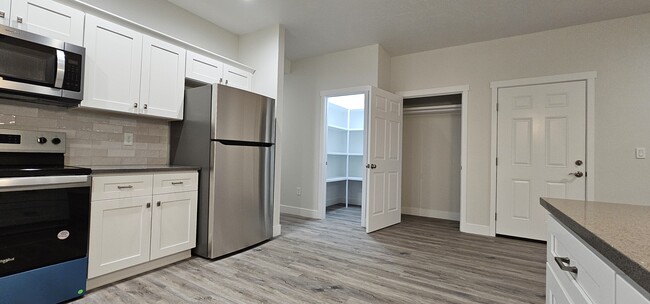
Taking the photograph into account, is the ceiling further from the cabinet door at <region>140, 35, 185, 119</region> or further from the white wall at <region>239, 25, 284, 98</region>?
the cabinet door at <region>140, 35, 185, 119</region>

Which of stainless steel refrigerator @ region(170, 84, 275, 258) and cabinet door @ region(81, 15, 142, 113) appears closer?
cabinet door @ region(81, 15, 142, 113)

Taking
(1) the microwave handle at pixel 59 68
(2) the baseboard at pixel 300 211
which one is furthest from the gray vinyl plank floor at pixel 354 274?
(1) the microwave handle at pixel 59 68

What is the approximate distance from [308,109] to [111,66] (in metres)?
2.76

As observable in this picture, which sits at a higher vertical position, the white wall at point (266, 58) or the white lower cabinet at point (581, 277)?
the white wall at point (266, 58)

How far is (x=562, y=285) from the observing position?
0.92 meters

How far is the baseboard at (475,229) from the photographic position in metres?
3.73

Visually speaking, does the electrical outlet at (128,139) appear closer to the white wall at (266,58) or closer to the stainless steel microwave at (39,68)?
the stainless steel microwave at (39,68)

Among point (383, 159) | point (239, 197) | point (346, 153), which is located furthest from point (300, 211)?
point (239, 197)

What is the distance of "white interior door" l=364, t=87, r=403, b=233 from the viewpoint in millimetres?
3693

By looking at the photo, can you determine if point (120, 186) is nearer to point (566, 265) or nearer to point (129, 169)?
point (129, 169)

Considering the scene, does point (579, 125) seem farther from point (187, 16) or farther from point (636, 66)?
point (187, 16)

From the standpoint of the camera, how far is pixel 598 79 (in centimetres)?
322

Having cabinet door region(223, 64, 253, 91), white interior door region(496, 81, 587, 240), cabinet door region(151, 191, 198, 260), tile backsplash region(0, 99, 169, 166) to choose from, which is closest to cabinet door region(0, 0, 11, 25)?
tile backsplash region(0, 99, 169, 166)

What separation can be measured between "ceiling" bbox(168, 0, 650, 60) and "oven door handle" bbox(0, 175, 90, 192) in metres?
2.15
